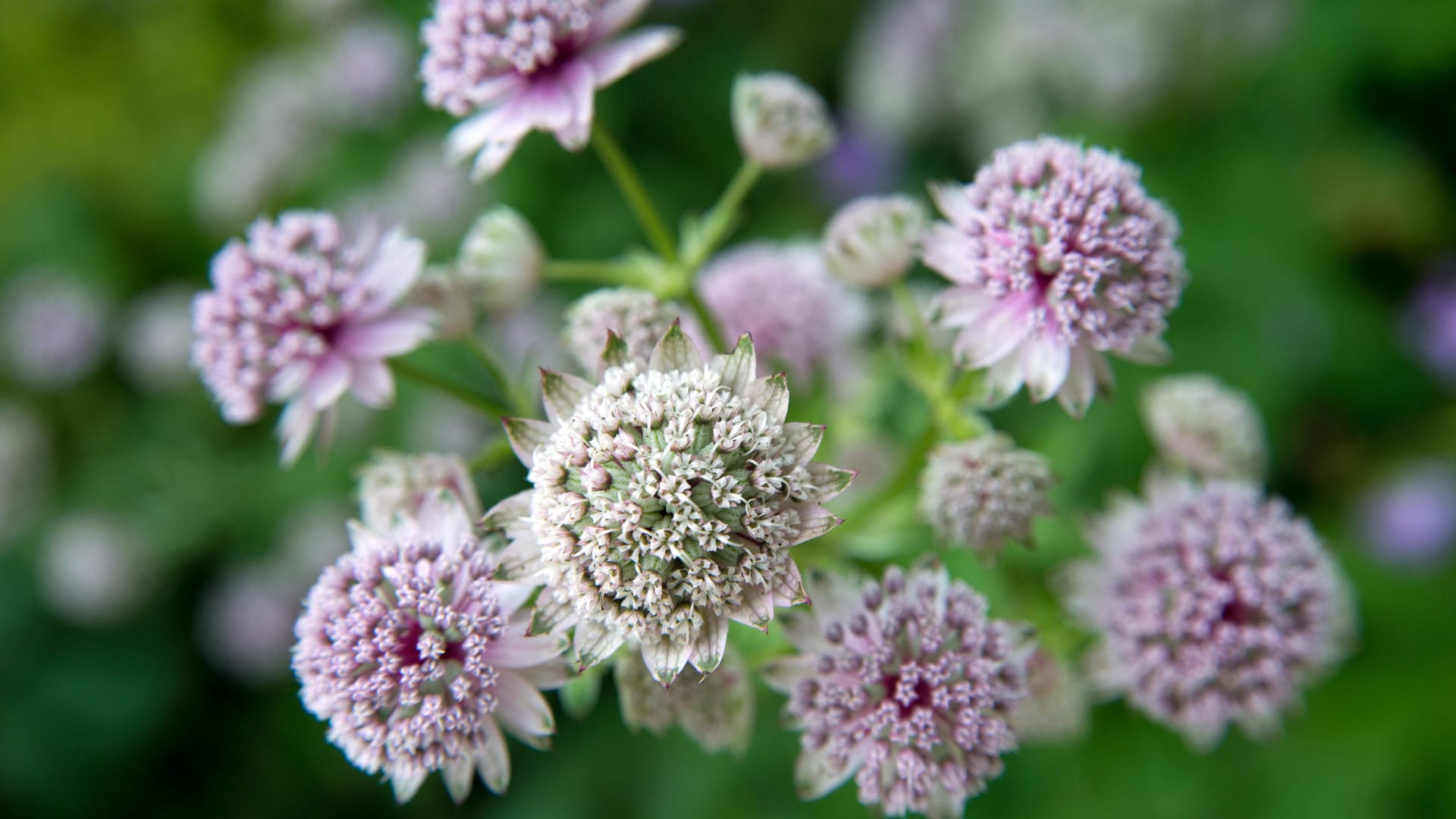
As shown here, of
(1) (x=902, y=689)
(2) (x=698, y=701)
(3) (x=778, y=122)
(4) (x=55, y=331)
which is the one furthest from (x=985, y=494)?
(4) (x=55, y=331)

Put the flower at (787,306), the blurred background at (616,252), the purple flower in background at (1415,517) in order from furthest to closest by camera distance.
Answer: the purple flower in background at (1415,517) < the blurred background at (616,252) < the flower at (787,306)

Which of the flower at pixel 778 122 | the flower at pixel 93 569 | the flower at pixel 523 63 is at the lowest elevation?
the flower at pixel 93 569

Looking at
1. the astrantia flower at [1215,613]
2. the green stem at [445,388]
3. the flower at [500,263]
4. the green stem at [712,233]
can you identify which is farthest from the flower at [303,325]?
the astrantia flower at [1215,613]

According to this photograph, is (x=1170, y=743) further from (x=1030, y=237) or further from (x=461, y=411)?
(x=461, y=411)

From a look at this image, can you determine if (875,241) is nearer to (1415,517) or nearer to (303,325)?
(303,325)

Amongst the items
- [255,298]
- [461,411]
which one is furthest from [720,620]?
[461,411]

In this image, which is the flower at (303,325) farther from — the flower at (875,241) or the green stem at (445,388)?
the flower at (875,241)
